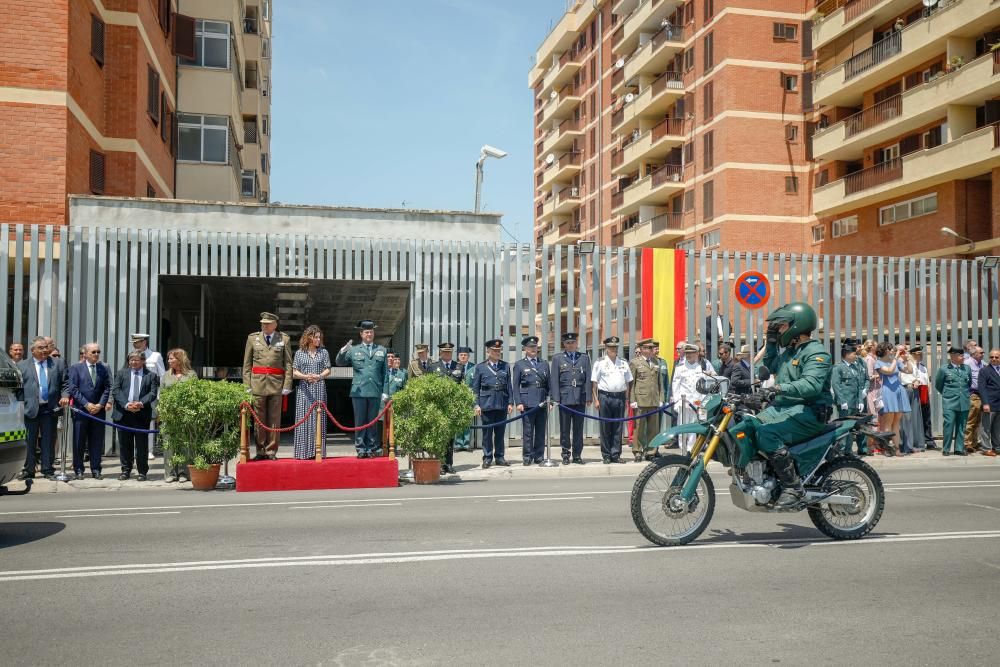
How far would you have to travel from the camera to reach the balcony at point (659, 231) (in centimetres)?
5316

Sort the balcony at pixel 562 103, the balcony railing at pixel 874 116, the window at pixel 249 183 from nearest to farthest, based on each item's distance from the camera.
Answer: the balcony railing at pixel 874 116 → the window at pixel 249 183 → the balcony at pixel 562 103

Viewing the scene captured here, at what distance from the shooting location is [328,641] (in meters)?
4.94

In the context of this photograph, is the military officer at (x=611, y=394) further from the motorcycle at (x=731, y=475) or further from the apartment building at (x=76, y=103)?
the apartment building at (x=76, y=103)

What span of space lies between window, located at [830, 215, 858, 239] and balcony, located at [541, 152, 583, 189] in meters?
29.3

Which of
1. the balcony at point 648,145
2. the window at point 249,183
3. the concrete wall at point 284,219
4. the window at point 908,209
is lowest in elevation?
the concrete wall at point 284,219

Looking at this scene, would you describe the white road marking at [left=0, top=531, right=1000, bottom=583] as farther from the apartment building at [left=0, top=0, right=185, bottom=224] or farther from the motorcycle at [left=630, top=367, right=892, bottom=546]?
the apartment building at [left=0, top=0, right=185, bottom=224]

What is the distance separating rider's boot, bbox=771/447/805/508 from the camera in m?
7.59

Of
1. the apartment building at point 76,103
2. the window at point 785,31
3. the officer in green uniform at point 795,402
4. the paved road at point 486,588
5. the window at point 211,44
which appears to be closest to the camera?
the paved road at point 486,588

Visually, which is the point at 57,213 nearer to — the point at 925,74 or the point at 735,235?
the point at 925,74

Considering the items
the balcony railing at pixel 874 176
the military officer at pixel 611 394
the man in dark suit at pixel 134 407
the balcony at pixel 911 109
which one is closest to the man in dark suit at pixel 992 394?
the military officer at pixel 611 394

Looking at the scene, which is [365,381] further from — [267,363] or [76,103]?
[76,103]

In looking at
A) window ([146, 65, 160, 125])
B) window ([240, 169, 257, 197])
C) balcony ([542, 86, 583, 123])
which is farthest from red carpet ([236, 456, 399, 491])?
balcony ([542, 86, 583, 123])

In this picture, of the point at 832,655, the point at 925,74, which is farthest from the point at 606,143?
the point at 832,655

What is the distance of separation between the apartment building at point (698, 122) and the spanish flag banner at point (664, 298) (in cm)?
2984
